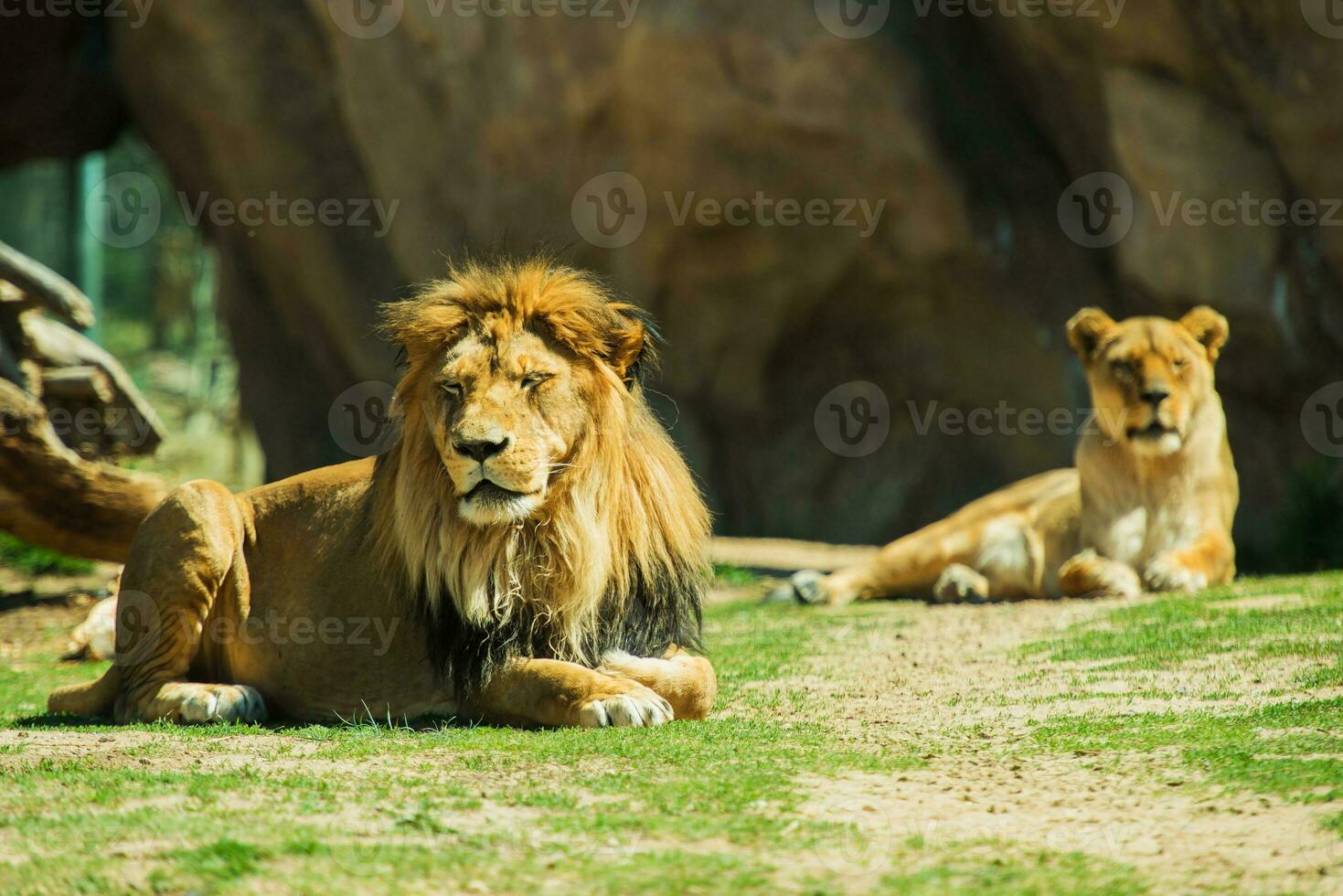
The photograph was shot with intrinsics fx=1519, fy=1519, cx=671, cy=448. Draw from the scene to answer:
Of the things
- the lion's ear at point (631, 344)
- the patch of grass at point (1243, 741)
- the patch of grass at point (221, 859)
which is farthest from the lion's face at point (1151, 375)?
the patch of grass at point (221, 859)

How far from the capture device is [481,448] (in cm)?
445

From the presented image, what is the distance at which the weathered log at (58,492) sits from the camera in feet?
25.0

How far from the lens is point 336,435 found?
1580cm

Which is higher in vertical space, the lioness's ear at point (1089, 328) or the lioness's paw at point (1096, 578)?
the lioness's ear at point (1089, 328)

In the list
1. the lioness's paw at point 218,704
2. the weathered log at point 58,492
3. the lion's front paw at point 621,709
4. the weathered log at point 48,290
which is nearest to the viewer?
the lion's front paw at point 621,709

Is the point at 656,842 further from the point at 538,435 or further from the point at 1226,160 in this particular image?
the point at 1226,160

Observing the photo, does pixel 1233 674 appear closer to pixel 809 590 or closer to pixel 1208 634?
pixel 1208 634

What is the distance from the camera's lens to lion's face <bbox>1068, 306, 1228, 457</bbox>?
7953mm

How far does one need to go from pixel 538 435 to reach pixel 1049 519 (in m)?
4.89

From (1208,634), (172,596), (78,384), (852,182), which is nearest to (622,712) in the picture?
(172,596)

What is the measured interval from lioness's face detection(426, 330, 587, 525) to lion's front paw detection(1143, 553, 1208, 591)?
13.7ft

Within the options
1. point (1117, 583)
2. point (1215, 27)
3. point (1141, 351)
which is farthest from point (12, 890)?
point (1215, 27)

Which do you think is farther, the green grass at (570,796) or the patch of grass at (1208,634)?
the patch of grass at (1208,634)

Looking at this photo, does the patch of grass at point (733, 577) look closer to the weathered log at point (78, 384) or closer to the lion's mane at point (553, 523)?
the weathered log at point (78, 384)
